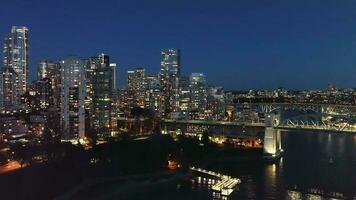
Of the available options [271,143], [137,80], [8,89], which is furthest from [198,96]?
[271,143]

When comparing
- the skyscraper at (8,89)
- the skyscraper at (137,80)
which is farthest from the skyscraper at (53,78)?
the skyscraper at (137,80)

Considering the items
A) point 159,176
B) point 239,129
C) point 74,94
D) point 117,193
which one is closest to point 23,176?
point 117,193

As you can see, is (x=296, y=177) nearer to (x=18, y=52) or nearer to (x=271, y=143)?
(x=271, y=143)

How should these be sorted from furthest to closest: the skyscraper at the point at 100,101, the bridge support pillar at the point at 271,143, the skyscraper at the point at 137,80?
1. the skyscraper at the point at 137,80
2. the skyscraper at the point at 100,101
3. the bridge support pillar at the point at 271,143

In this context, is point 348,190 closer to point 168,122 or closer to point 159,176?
point 159,176

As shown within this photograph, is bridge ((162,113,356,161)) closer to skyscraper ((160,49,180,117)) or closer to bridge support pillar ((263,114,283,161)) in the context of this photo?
bridge support pillar ((263,114,283,161))

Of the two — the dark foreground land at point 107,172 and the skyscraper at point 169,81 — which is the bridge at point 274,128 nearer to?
the dark foreground land at point 107,172

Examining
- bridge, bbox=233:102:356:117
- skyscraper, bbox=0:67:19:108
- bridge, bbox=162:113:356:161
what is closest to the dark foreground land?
bridge, bbox=162:113:356:161
